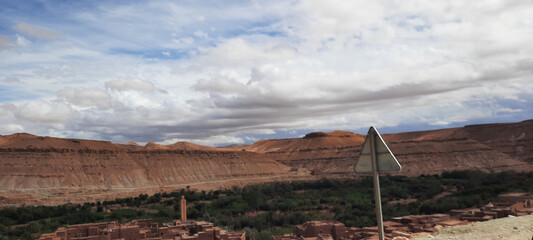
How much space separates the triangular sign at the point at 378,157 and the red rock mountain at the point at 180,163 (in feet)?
158

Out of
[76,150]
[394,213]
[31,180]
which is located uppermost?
[76,150]

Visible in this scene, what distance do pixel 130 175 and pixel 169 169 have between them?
7691mm

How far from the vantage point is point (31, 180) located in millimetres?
49375

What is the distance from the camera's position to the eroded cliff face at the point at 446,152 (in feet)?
220

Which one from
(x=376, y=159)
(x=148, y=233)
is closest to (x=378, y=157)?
(x=376, y=159)

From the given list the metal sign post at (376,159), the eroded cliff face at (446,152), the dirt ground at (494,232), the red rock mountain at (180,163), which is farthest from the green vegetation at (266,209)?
the metal sign post at (376,159)

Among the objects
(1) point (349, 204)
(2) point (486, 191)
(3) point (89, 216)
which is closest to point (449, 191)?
(2) point (486, 191)

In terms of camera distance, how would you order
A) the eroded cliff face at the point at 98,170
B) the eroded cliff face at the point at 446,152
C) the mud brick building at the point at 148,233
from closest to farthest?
the mud brick building at the point at 148,233 → the eroded cliff face at the point at 98,170 → the eroded cliff face at the point at 446,152

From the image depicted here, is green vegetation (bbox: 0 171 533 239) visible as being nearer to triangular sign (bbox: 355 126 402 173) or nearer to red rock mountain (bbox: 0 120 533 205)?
red rock mountain (bbox: 0 120 533 205)

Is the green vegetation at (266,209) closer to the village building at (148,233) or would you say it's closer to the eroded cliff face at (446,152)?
the village building at (148,233)

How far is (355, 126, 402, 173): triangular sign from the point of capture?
13.9 ft

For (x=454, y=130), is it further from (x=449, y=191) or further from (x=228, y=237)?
(x=228, y=237)

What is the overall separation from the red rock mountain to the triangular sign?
48.0 metres

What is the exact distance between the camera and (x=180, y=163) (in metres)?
69.4
